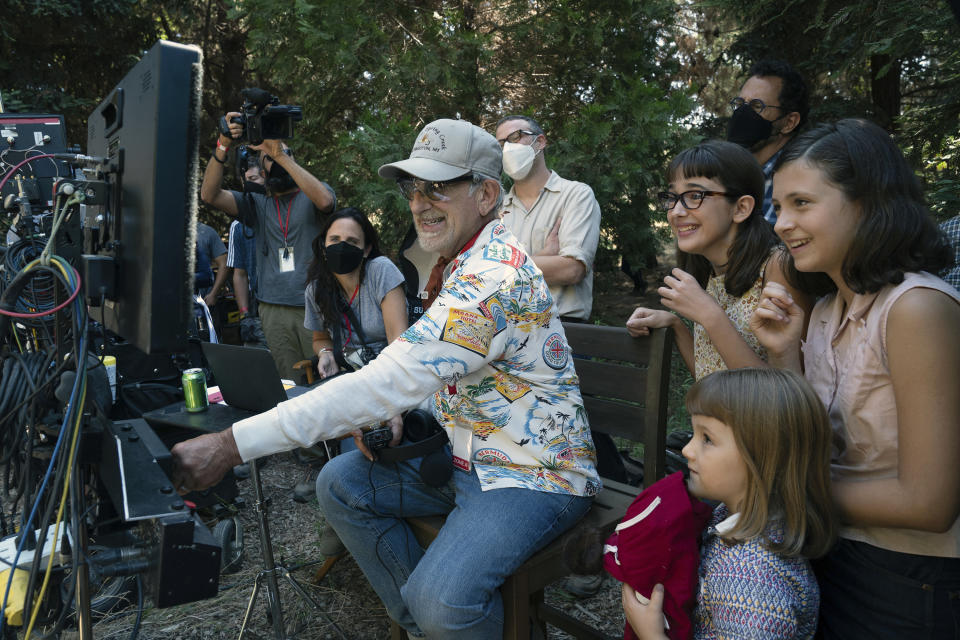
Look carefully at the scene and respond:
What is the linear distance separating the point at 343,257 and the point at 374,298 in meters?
0.26

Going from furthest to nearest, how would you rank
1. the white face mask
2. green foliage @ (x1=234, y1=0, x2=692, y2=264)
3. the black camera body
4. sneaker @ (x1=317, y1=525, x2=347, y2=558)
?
green foliage @ (x1=234, y1=0, x2=692, y2=264), the white face mask, sneaker @ (x1=317, y1=525, x2=347, y2=558), the black camera body

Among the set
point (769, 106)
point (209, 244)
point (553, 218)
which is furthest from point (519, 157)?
point (209, 244)

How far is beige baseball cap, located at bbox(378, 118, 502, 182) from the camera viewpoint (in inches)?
75.1

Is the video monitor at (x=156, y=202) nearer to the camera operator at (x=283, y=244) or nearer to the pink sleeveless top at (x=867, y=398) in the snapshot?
the pink sleeveless top at (x=867, y=398)

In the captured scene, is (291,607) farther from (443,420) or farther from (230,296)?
(230,296)

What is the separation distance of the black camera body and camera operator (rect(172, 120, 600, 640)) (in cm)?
20

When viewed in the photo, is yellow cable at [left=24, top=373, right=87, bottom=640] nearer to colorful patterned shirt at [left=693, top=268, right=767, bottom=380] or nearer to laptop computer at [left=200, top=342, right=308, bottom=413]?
laptop computer at [left=200, top=342, right=308, bottom=413]

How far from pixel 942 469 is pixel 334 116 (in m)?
5.89

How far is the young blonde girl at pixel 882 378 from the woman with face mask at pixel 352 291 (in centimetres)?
215

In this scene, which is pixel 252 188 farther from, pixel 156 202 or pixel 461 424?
pixel 156 202

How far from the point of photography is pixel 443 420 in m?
2.05

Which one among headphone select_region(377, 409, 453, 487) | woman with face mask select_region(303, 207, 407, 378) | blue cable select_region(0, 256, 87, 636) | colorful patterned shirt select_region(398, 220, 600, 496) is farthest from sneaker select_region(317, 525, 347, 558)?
blue cable select_region(0, 256, 87, 636)

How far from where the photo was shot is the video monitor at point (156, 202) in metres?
1.15

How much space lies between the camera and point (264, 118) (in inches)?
134
